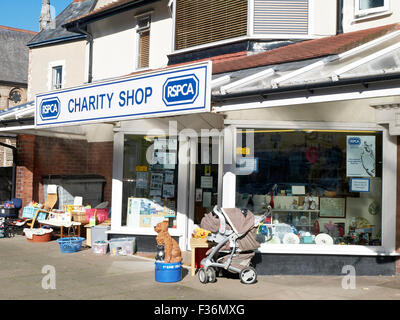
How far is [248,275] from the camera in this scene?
806cm

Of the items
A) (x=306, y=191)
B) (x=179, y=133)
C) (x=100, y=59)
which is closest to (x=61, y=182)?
(x=100, y=59)

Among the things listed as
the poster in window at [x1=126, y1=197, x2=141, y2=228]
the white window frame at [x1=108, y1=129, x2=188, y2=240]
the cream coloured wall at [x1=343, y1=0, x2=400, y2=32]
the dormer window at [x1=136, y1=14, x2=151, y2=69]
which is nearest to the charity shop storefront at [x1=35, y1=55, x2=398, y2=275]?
the white window frame at [x1=108, y1=129, x2=188, y2=240]

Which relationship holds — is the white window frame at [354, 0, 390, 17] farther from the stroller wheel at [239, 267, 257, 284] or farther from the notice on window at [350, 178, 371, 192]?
the stroller wheel at [239, 267, 257, 284]

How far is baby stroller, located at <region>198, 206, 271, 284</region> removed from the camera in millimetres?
8078

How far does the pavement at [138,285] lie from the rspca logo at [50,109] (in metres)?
2.93

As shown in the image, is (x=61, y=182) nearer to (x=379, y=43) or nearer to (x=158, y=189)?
(x=158, y=189)

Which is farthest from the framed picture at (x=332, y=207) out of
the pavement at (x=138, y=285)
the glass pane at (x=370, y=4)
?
the glass pane at (x=370, y=4)

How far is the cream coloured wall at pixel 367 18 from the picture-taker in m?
9.51

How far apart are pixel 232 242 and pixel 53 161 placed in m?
8.89

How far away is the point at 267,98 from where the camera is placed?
291 inches

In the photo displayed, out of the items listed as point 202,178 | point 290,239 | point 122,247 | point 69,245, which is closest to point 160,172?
point 202,178

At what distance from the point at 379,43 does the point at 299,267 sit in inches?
161
